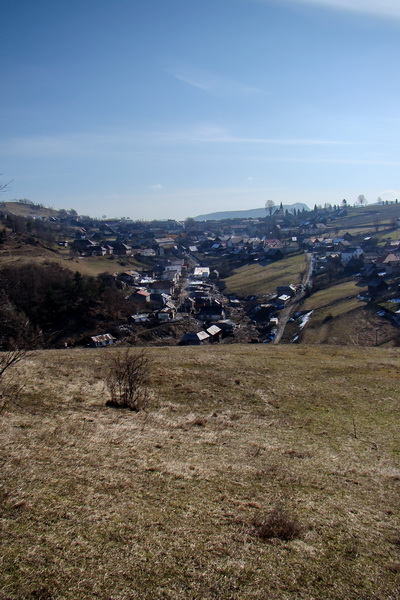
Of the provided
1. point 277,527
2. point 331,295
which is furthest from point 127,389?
point 331,295

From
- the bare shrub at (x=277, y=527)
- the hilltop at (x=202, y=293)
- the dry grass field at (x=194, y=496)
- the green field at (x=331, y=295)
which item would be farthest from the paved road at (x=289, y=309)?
the bare shrub at (x=277, y=527)

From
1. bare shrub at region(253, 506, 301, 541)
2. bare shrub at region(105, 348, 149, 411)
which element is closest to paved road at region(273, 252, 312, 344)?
bare shrub at region(105, 348, 149, 411)

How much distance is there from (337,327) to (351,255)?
4257 centimetres

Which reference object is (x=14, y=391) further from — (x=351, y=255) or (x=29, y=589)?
(x=351, y=255)

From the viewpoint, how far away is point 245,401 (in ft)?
60.7

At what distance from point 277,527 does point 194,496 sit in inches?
79.7

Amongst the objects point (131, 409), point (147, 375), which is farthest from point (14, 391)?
point (147, 375)

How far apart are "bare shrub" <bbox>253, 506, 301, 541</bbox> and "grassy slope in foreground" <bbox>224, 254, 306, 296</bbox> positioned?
60902 millimetres

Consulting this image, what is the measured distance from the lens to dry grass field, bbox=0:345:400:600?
598 centimetres

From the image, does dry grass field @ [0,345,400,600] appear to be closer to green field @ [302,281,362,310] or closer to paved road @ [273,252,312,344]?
paved road @ [273,252,312,344]

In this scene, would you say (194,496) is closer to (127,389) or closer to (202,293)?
(127,389)

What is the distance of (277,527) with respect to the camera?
745cm

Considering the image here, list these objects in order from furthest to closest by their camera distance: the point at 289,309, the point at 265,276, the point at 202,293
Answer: the point at 265,276, the point at 202,293, the point at 289,309

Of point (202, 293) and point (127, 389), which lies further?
point (202, 293)
